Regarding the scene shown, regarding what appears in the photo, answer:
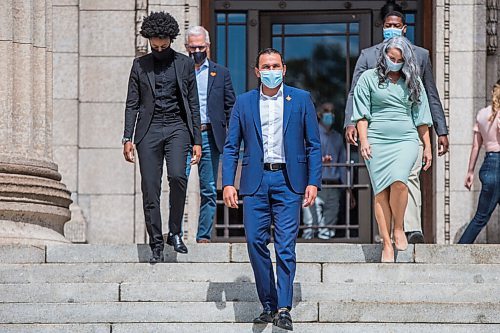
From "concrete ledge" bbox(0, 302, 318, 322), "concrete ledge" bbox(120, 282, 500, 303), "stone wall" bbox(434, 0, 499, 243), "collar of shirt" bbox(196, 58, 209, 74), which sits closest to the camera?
"concrete ledge" bbox(0, 302, 318, 322)

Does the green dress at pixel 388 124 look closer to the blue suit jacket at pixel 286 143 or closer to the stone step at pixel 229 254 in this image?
the stone step at pixel 229 254

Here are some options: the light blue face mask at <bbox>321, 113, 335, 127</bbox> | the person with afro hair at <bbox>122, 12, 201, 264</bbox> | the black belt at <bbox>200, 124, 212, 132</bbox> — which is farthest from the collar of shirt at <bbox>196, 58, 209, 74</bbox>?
the light blue face mask at <bbox>321, 113, 335, 127</bbox>

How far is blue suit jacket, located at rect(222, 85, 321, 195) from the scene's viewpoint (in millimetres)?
10070

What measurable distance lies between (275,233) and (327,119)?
269 inches

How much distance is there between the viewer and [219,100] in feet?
41.5

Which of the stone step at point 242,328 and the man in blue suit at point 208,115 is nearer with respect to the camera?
the stone step at point 242,328

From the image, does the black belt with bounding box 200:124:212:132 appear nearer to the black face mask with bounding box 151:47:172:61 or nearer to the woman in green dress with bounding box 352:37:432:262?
the black face mask with bounding box 151:47:172:61

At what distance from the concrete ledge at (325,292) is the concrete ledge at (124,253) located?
2.51 ft

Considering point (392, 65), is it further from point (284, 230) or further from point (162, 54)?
point (284, 230)

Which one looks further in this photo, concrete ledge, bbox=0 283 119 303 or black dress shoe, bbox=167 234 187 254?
black dress shoe, bbox=167 234 187 254

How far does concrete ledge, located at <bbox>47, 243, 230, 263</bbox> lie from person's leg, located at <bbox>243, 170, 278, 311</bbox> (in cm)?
144

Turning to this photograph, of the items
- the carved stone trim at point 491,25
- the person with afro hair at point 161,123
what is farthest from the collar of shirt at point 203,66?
the carved stone trim at point 491,25

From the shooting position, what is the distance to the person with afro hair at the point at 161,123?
37.3 ft

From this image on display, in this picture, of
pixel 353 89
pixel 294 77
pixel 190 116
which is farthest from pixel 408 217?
pixel 294 77
